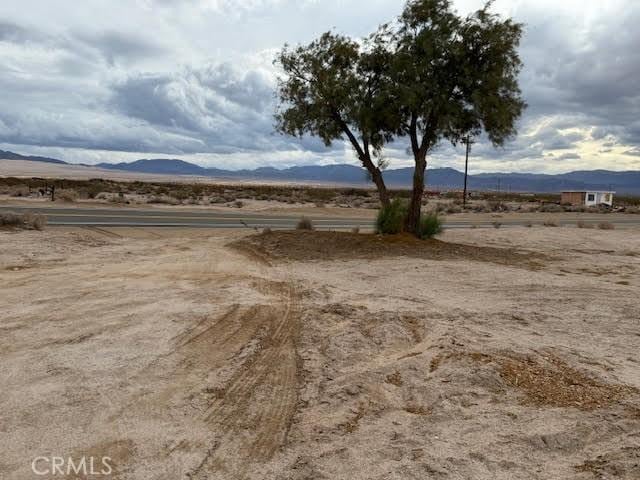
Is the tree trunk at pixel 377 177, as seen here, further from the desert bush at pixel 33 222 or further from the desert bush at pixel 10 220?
the desert bush at pixel 10 220

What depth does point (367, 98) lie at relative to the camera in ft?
A: 59.4

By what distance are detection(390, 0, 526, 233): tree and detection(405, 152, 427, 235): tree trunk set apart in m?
1.25

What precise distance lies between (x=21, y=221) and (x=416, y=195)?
1266 cm

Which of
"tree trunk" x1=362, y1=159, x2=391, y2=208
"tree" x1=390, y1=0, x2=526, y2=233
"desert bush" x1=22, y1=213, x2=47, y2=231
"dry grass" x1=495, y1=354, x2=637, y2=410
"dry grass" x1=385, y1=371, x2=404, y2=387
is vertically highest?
"tree" x1=390, y1=0, x2=526, y2=233

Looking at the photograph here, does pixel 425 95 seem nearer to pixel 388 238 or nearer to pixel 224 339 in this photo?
pixel 388 238

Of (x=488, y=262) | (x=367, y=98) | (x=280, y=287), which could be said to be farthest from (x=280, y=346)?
(x=367, y=98)

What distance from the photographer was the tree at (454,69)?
1666 centimetres

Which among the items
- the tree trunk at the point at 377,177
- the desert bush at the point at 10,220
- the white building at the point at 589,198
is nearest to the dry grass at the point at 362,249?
the tree trunk at the point at 377,177

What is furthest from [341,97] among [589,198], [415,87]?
[589,198]

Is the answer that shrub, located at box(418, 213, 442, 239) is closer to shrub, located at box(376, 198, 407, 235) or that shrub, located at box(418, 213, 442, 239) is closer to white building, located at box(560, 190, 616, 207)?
shrub, located at box(376, 198, 407, 235)

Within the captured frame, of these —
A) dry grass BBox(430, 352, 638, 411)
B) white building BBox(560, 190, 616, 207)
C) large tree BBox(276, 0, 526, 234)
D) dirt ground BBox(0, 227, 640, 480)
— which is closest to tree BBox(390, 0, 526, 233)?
large tree BBox(276, 0, 526, 234)

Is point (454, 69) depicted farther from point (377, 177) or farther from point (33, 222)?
point (33, 222)

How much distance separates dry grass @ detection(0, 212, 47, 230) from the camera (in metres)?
18.2

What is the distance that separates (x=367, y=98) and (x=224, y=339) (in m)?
12.4
